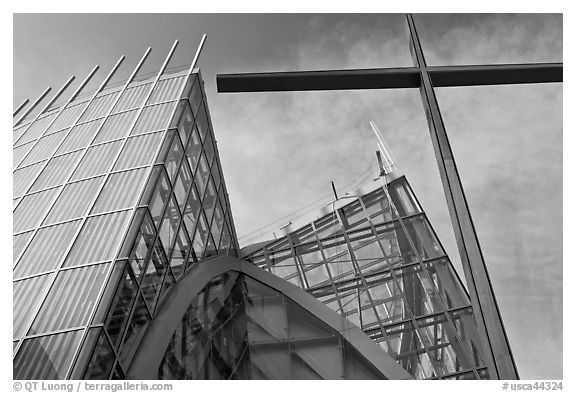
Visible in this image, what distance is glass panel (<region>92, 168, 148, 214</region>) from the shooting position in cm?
1519

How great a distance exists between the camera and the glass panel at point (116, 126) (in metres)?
18.8

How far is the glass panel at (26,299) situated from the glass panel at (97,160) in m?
4.38

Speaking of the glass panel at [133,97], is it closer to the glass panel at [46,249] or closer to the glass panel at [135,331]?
the glass panel at [46,249]

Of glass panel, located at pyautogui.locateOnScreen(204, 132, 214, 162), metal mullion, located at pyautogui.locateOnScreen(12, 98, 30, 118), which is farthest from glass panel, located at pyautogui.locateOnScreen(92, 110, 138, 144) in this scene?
metal mullion, located at pyautogui.locateOnScreen(12, 98, 30, 118)

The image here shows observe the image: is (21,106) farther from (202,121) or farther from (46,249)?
(46,249)

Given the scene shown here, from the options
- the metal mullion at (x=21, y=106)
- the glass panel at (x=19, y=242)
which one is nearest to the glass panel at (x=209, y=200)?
the glass panel at (x=19, y=242)

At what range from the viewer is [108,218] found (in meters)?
14.7

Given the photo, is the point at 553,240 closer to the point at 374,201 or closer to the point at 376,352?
the point at 376,352

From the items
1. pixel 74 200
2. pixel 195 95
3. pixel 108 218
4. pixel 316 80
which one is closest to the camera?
pixel 316 80

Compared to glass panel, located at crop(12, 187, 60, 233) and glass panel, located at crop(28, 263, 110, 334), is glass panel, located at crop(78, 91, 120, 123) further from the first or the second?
glass panel, located at crop(28, 263, 110, 334)

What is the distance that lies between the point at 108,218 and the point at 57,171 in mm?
4344

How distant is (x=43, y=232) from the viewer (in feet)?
49.6

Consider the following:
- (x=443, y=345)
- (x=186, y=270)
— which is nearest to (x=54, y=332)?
(x=186, y=270)

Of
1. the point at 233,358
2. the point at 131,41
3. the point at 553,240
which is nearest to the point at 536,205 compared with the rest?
the point at 553,240
